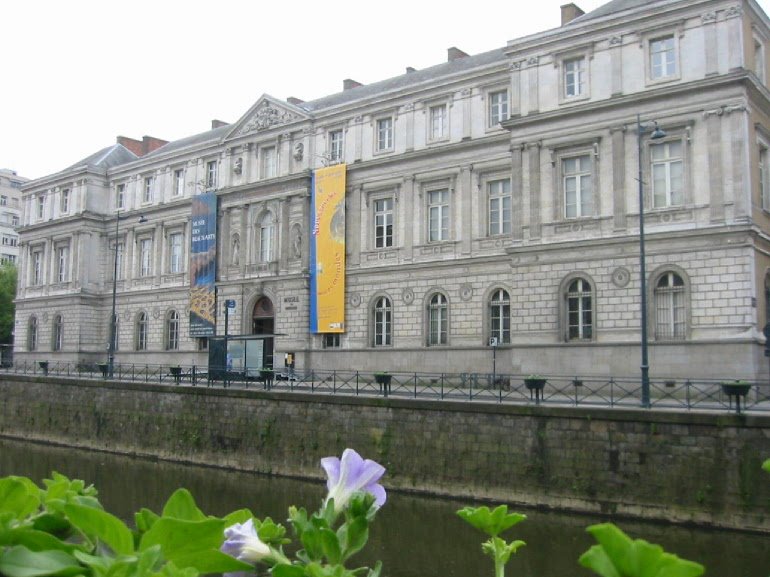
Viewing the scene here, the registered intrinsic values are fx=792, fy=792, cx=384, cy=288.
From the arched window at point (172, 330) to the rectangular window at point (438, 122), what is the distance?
69.8 feet

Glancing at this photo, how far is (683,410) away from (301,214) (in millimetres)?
27566

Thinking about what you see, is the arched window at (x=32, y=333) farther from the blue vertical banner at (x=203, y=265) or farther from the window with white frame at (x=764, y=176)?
the window with white frame at (x=764, y=176)

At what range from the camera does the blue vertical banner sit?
46812mm

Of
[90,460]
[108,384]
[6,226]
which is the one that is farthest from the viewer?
[6,226]

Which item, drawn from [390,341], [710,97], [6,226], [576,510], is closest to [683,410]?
[576,510]

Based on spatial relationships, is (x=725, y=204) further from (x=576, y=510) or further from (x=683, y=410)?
(x=576, y=510)

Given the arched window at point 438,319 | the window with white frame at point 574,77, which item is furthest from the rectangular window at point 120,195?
the window with white frame at point 574,77

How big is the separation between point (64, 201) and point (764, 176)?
156 feet

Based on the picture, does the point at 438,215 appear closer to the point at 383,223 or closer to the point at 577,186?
Answer: the point at 383,223

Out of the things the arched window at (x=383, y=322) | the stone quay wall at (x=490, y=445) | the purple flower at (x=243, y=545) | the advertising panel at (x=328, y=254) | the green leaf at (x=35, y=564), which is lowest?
the stone quay wall at (x=490, y=445)

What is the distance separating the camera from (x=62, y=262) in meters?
58.3

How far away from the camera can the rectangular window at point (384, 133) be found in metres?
41.0

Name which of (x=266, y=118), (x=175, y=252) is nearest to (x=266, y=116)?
(x=266, y=118)

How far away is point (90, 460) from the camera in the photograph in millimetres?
31094
